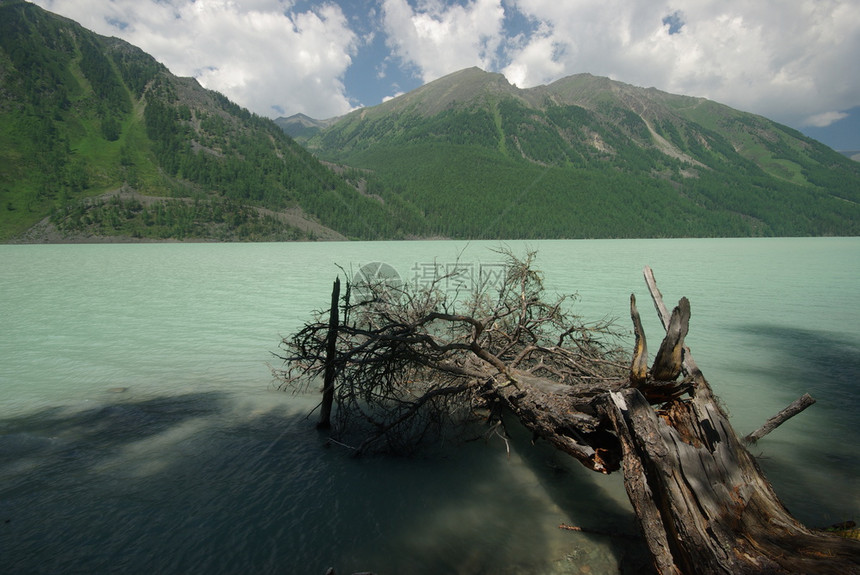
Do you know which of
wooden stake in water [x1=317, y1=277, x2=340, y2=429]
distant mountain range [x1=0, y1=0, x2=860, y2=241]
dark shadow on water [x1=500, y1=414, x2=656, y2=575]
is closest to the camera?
dark shadow on water [x1=500, y1=414, x2=656, y2=575]

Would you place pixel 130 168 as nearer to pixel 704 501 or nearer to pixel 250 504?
pixel 250 504

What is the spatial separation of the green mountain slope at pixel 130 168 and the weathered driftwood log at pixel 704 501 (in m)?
136

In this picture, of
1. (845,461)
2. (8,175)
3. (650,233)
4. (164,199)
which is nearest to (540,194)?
(650,233)

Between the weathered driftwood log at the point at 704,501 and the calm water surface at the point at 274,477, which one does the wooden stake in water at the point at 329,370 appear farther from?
the weathered driftwood log at the point at 704,501

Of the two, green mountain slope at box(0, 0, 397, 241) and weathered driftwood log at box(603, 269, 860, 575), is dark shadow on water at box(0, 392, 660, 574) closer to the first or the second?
weathered driftwood log at box(603, 269, 860, 575)

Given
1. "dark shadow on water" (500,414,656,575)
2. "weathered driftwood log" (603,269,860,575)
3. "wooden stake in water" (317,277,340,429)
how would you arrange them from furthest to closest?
"wooden stake in water" (317,277,340,429) < "dark shadow on water" (500,414,656,575) < "weathered driftwood log" (603,269,860,575)

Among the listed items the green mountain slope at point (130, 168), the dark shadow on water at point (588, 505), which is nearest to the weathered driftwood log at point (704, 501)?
the dark shadow on water at point (588, 505)

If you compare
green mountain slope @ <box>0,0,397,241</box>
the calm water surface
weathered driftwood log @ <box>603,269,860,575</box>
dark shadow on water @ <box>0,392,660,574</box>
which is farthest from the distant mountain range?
weathered driftwood log @ <box>603,269,860,575</box>

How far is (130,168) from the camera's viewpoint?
152 meters

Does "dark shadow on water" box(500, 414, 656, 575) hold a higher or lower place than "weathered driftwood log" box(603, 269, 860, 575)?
lower

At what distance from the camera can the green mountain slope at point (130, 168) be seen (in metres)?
122

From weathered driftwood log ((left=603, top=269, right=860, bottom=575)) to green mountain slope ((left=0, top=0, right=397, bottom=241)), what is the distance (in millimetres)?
136410

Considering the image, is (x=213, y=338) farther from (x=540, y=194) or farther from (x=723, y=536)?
(x=540, y=194)

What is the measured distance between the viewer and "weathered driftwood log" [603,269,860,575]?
9.33ft
